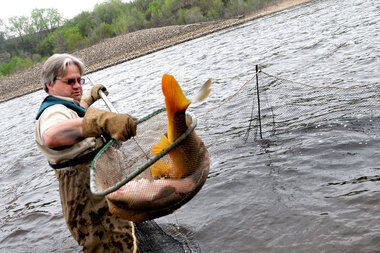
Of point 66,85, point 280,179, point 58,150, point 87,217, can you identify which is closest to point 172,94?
point 58,150

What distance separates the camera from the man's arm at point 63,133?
7.58ft

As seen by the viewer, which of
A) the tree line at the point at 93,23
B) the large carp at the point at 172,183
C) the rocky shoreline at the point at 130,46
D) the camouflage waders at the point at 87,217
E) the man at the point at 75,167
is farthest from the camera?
the tree line at the point at 93,23

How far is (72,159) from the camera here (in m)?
2.75

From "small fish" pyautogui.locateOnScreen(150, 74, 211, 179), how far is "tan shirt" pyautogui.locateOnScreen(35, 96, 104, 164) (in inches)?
26.4

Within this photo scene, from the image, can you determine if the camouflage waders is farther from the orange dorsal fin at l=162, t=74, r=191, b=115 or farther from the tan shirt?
the orange dorsal fin at l=162, t=74, r=191, b=115

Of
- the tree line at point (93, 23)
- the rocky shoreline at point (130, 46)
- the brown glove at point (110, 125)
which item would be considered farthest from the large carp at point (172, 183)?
the tree line at point (93, 23)

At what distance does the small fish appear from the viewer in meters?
2.03

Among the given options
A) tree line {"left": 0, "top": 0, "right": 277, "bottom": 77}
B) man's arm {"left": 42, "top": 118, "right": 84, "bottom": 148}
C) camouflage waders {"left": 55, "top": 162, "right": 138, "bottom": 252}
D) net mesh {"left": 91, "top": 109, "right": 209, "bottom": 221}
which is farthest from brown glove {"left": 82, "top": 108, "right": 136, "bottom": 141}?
tree line {"left": 0, "top": 0, "right": 277, "bottom": 77}

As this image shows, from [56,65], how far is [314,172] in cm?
366

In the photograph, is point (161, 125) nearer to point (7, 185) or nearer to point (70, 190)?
point (70, 190)

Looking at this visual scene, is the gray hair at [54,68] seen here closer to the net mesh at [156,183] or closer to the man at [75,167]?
the man at [75,167]

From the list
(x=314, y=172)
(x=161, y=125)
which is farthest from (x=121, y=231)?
Result: (x=314, y=172)

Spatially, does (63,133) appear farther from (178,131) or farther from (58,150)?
(178,131)

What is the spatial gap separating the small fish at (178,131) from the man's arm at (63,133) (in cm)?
60
